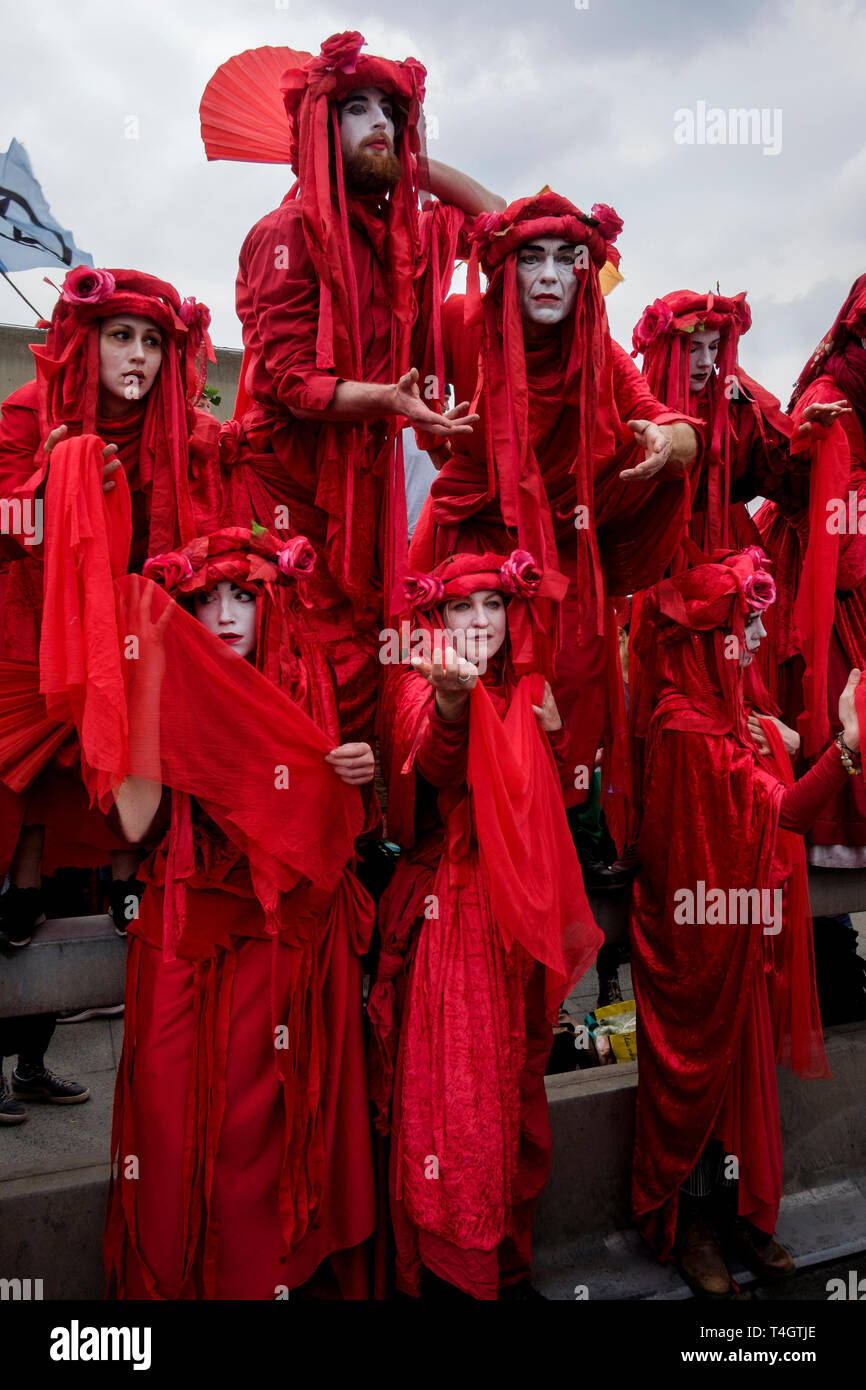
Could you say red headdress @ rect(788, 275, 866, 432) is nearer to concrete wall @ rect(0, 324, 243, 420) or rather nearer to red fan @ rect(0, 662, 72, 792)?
red fan @ rect(0, 662, 72, 792)

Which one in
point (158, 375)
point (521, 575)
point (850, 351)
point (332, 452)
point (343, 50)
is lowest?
point (521, 575)

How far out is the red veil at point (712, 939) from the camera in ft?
9.34

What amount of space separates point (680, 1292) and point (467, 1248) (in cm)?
120

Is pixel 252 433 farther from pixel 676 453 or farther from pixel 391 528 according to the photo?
pixel 676 453

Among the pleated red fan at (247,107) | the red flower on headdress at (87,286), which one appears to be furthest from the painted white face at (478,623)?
the pleated red fan at (247,107)

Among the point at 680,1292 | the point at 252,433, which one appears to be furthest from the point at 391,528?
the point at 680,1292

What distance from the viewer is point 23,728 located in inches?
89.5

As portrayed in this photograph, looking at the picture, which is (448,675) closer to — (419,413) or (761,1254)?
(419,413)

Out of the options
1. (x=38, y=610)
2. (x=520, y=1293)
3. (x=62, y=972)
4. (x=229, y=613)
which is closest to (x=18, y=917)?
(x=62, y=972)

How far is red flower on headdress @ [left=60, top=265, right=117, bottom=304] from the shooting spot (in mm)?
2400

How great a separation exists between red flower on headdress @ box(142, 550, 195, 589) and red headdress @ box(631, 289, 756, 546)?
73.3 inches

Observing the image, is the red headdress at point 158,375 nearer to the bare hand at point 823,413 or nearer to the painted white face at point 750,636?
the painted white face at point 750,636

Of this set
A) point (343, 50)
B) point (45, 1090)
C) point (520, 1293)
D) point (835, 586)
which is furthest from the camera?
point (45, 1090)

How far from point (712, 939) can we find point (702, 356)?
1921 millimetres
